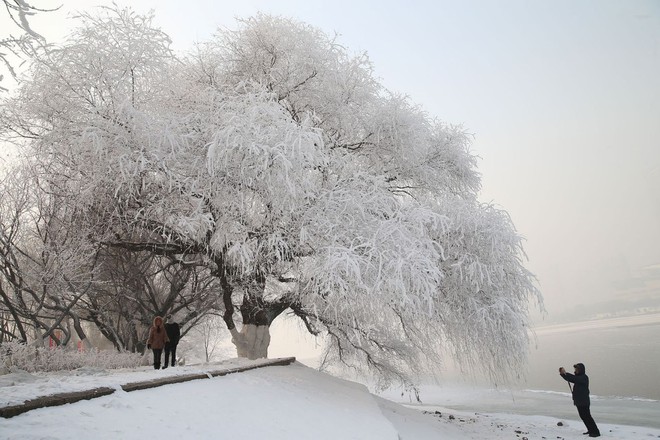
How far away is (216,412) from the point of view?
6.47 m

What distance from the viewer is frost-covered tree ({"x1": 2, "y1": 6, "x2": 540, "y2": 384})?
10.2 metres

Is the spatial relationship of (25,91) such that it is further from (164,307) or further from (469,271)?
(469,271)

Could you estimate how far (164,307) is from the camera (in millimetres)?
17672

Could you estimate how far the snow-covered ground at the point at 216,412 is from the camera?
16.2ft

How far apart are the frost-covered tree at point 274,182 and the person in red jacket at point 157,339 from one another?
6.97 feet

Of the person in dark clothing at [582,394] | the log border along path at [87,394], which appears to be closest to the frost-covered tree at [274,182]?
the person in dark clothing at [582,394]

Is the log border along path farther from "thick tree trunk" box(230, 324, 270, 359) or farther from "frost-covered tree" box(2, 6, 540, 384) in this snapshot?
"thick tree trunk" box(230, 324, 270, 359)

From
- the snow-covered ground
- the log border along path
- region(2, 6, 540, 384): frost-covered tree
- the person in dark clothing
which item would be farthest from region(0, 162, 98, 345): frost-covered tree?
the person in dark clothing

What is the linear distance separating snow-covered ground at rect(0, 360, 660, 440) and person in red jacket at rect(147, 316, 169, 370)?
5.27ft

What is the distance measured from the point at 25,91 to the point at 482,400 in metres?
23.4

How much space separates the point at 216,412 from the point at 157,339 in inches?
182

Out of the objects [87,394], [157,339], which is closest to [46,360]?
[157,339]

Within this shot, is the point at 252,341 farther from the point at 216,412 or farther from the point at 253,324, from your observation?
the point at 216,412

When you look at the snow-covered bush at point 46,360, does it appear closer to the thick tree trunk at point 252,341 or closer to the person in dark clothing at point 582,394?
the thick tree trunk at point 252,341
